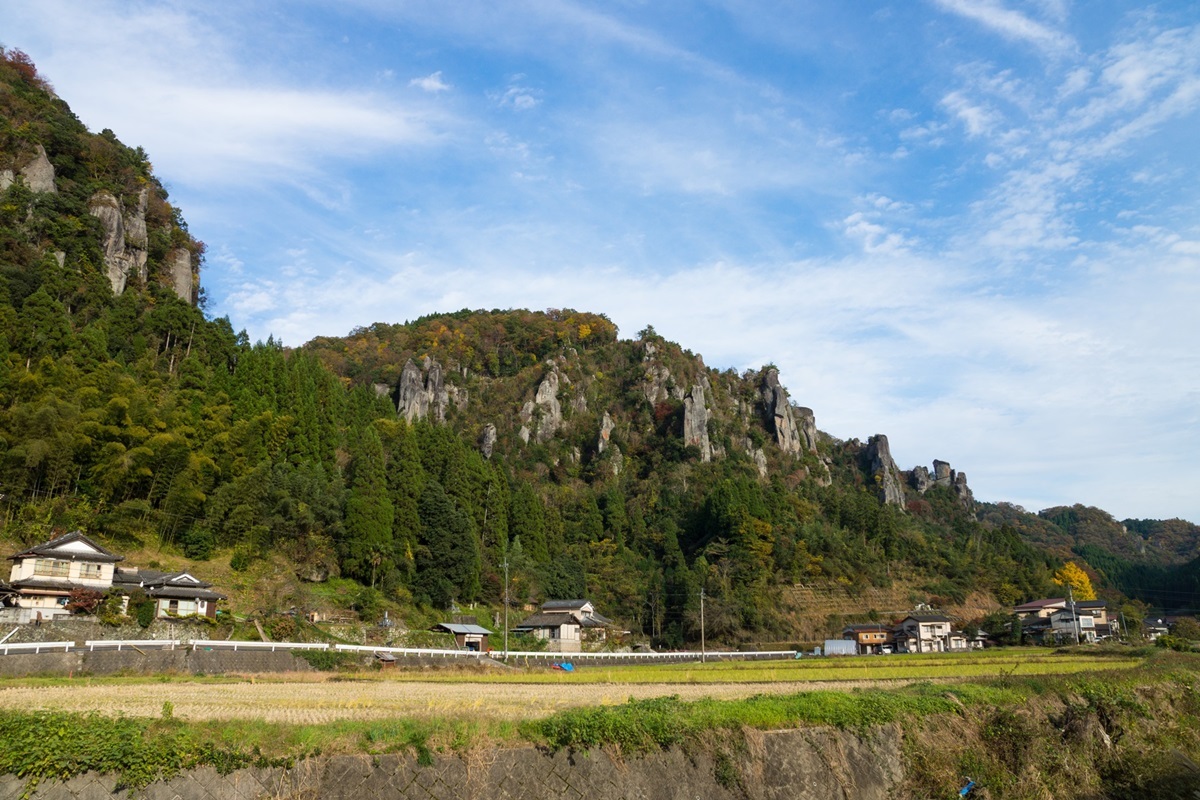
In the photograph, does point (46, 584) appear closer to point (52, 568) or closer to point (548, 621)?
point (52, 568)

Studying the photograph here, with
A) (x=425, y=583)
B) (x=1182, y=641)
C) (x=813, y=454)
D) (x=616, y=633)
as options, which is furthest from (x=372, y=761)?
(x=813, y=454)

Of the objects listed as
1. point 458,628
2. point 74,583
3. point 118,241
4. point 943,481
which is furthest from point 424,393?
point 943,481

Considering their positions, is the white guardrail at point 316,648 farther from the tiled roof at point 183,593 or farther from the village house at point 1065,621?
the village house at point 1065,621

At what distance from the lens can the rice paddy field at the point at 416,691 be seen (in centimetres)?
1327

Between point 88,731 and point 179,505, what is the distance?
118 feet

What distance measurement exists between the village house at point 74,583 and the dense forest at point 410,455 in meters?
5.00

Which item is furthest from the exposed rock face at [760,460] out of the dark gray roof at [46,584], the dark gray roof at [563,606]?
the dark gray roof at [46,584]

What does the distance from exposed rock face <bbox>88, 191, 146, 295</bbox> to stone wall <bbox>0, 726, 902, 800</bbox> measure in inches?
2344

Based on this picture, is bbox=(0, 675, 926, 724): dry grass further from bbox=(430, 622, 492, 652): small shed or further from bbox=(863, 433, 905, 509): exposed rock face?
bbox=(863, 433, 905, 509): exposed rock face

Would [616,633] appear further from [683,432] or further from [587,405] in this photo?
[587,405]

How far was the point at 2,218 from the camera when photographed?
5281 centimetres

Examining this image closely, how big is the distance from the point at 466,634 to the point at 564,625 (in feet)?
34.0

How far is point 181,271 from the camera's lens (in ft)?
220

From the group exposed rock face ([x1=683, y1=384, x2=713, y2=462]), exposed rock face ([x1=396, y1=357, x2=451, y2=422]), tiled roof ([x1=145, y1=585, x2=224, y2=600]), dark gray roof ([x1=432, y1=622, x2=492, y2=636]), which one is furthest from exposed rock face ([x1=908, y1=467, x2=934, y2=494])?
tiled roof ([x1=145, y1=585, x2=224, y2=600])
